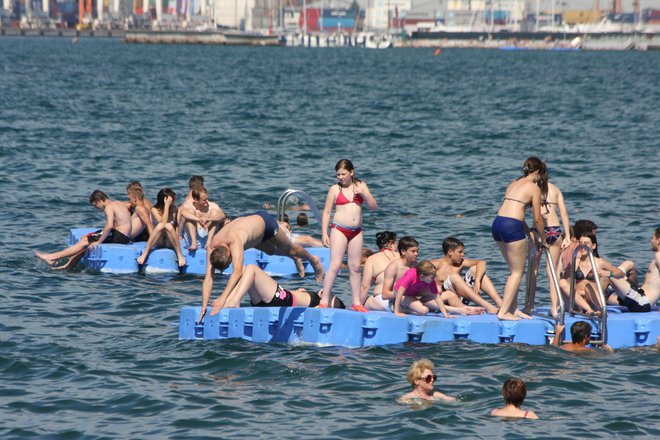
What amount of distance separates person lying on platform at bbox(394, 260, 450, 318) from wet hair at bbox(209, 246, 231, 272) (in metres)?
2.12

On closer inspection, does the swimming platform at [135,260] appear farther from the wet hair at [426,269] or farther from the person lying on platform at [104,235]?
the wet hair at [426,269]

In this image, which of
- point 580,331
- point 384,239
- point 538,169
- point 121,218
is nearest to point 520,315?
point 580,331

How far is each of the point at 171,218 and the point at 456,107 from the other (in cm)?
3712

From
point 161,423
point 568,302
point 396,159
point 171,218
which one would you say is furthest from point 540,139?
point 161,423

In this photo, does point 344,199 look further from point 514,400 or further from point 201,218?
point 201,218

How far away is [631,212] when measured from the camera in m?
21.5

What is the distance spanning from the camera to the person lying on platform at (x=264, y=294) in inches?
473

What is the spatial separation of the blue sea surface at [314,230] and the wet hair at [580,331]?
233 mm

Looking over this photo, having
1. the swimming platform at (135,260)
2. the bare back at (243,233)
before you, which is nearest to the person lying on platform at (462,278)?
the bare back at (243,233)

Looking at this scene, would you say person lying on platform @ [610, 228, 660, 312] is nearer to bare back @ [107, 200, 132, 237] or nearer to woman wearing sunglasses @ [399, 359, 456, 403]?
woman wearing sunglasses @ [399, 359, 456, 403]

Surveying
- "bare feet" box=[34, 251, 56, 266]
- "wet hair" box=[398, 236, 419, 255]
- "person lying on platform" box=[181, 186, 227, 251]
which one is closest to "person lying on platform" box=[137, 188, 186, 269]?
"person lying on platform" box=[181, 186, 227, 251]

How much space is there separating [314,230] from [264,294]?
7.44 metres

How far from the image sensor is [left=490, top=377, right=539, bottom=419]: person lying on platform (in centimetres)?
980

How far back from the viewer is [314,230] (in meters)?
19.7
